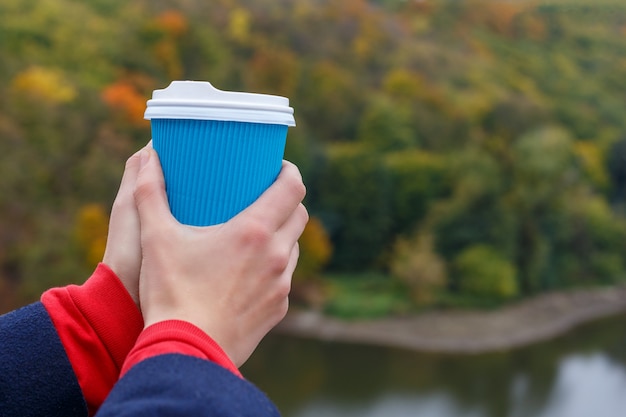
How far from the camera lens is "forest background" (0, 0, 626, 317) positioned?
8.45 metres

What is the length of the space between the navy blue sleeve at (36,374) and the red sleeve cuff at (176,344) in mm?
143

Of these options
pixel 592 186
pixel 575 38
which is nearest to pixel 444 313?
pixel 592 186

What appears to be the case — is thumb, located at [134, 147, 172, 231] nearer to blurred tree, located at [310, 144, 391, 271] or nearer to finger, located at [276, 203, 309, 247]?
finger, located at [276, 203, 309, 247]

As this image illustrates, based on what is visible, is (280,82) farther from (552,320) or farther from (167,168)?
(167,168)

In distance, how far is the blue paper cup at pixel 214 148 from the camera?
1.90ft

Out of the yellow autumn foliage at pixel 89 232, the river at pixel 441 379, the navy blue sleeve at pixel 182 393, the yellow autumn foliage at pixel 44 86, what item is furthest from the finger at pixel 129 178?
the yellow autumn foliage at pixel 44 86

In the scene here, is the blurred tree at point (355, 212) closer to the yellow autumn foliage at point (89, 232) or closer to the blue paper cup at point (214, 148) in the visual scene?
the yellow autumn foliage at point (89, 232)

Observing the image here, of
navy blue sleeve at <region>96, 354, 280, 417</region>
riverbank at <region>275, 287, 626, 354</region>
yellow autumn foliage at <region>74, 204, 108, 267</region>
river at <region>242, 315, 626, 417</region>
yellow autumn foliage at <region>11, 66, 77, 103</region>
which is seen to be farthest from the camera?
yellow autumn foliage at <region>11, 66, 77, 103</region>

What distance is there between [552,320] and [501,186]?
2.13 m

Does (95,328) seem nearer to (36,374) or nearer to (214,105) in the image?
(36,374)

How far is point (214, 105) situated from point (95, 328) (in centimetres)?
22

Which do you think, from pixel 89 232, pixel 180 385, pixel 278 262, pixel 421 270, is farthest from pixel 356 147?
pixel 180 385

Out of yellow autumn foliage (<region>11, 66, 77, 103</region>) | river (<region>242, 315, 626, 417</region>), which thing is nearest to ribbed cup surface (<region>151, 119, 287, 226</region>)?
river (<region>242, 315, 626, 417</region>)

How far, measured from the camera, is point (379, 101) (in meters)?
12.9
